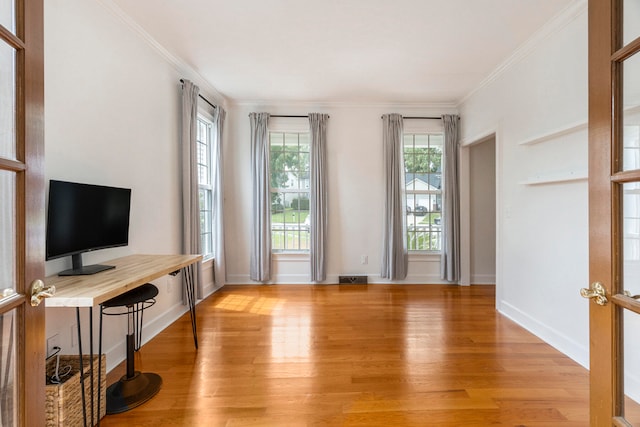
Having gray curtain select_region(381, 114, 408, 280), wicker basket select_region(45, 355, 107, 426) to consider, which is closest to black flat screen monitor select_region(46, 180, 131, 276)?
wicker basket select_region(45, 355, 107, 426)

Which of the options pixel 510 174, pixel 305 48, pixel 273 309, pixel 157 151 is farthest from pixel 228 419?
pixel 510 174

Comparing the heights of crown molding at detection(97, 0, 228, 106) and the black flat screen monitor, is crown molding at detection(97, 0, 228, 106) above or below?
above

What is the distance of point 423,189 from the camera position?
4305 mm

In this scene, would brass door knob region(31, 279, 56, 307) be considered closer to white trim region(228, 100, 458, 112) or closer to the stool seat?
the stool seat

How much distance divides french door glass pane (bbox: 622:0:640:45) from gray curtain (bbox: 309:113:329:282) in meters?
3.40

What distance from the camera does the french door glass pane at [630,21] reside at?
78 centimetres

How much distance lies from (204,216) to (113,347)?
1.93 m

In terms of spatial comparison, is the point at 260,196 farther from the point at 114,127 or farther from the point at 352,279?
the point at 114,127

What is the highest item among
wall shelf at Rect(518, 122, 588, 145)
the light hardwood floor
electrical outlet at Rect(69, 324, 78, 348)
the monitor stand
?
wall shelf at Rect(518, 122, 588, 145)

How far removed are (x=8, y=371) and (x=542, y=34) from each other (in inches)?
153

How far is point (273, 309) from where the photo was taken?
320 cm

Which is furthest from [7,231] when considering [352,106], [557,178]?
[352,106]

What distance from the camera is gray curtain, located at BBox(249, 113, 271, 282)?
13.4ft

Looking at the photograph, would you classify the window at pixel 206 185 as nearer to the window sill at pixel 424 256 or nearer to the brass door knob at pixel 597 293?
the window sill at pixel 424 256
